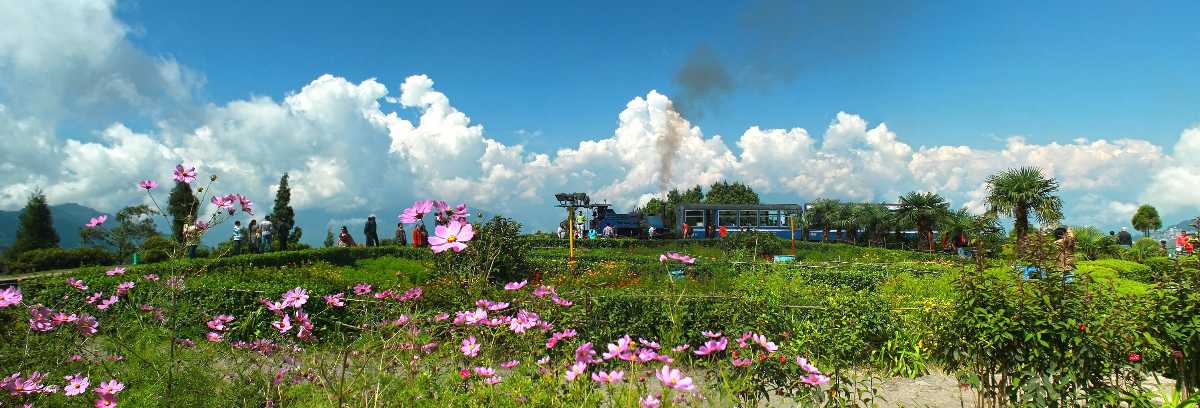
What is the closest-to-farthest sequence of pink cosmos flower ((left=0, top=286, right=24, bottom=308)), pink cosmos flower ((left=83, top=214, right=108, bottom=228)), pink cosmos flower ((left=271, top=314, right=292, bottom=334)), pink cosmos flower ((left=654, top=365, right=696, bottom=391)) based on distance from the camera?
pink cosmos flower ((left=654, top=365, right=696, bottom=391)) → pink cosmos flower ((left=0, top=286, right=24, bottom=308)) → pink cosmos flower ((left=271, top=314, right=292, bottom=334)) → pink cosmos flower ((left=83, top=214, right=108, bottom=228))

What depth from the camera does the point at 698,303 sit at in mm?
6297

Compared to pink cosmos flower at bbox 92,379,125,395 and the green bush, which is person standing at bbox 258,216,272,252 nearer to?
the green bush

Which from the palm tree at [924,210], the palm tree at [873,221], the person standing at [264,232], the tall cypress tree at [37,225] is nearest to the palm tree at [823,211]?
the palm tree at [873,221]

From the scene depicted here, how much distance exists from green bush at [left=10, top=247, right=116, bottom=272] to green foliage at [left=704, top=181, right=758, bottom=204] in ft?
199

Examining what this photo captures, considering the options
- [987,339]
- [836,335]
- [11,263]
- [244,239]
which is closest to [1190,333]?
[987,339]

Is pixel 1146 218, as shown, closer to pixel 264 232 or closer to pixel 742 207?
pixel 742 207

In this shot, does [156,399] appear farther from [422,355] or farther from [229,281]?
[229,281]

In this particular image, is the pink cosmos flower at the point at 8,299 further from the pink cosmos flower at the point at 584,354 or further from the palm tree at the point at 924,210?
the palm tree at the point at 924,210

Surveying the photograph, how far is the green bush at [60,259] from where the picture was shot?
17.4 m

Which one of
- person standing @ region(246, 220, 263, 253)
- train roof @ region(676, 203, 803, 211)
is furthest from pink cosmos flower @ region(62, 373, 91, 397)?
train roof @ region(676, 203, 803, 211)

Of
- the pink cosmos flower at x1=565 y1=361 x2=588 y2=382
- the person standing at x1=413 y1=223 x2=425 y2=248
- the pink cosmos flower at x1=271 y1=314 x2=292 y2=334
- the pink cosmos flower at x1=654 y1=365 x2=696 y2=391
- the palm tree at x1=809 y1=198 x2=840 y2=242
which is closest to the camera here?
the pink cosmos flower at x1=654 y1=365 x2=696 y2=391

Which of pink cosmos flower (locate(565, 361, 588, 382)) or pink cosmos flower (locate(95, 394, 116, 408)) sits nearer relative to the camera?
pink cosmos flower (locate(565, 361, 588, 382))

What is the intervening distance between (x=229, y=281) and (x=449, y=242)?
318 inches

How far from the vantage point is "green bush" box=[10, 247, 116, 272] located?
17.4 metres
